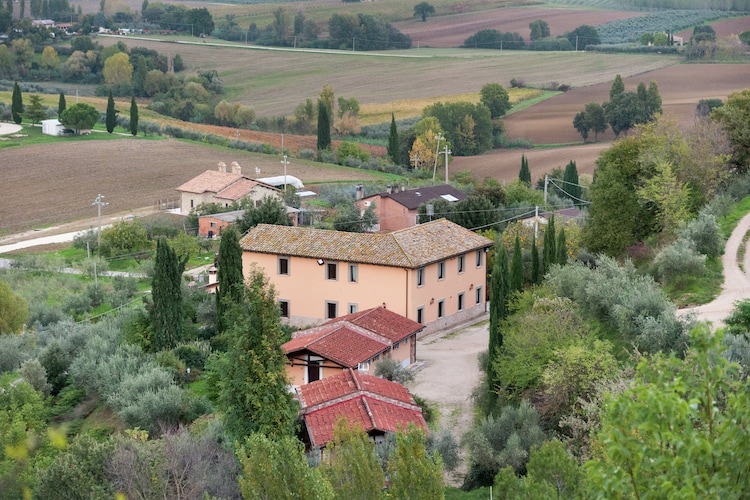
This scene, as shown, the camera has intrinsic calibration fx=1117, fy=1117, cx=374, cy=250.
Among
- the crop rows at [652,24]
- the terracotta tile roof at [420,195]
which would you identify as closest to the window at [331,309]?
the terracotta tile roof at [420,195]

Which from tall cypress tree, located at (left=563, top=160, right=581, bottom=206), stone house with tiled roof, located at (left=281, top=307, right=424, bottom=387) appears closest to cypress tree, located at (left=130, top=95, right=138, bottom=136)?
tall cypress tree, located at (left=563, top=160, right=581, bottom=206)

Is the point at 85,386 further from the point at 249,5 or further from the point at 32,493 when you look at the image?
the point at 249,5

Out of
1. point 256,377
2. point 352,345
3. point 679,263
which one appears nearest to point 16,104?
point 352,345

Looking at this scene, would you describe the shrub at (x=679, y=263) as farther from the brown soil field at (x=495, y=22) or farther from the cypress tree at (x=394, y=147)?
the brown soil field at (x=495, y=22)

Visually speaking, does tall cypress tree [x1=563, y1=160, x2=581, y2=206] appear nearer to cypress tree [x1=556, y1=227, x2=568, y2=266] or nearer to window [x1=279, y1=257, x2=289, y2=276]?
window [x1=279, y1=257, x2=289, y2=276]

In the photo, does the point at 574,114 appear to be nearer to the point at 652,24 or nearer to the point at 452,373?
the point at 652,24

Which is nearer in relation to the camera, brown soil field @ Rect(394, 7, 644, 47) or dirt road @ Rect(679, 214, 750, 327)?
dirt road @ Rect(679, 214, 750, 327)
